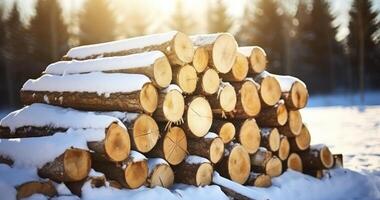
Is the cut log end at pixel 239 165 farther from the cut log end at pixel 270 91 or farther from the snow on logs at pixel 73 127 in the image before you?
the snow on logs at pixel 73 127

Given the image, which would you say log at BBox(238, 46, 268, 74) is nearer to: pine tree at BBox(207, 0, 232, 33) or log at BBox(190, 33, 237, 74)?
log at BBox(190, 33, 237, 74)

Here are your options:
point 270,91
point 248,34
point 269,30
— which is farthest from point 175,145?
point 248,34

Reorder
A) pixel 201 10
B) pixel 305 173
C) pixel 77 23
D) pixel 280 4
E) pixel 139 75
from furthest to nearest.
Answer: pixel 201 10 → pixel 280 4 → pixel 77 23 → pixel 305 173 → pixel 139 75

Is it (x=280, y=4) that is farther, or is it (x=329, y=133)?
(x=280, y=4)

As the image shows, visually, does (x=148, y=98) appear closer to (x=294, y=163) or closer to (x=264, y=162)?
(x=264, y=162)

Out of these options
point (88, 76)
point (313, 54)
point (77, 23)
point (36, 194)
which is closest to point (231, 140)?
point (88, 76)

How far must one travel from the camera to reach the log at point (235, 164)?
5.43 metres

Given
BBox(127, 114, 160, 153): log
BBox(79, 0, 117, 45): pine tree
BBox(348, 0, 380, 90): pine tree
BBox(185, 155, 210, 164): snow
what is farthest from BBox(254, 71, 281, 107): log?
BBox(79, 0, 117, 45): pine tree

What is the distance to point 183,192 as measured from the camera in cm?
481

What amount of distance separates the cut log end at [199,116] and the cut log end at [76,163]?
1.44m

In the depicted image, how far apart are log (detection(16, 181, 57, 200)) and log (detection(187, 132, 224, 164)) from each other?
75.4 inches

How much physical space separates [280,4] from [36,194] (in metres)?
27.5

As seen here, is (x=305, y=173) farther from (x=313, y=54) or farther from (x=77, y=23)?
(x=313, y=54)

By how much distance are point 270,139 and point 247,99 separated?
30.1 inches
